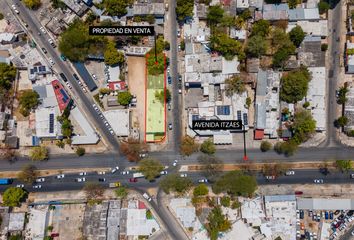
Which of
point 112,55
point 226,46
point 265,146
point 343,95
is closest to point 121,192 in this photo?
point 112,55

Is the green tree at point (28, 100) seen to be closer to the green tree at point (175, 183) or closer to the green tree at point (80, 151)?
the green tree at point (80, 151)

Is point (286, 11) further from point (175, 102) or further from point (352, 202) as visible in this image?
point (352, 202)

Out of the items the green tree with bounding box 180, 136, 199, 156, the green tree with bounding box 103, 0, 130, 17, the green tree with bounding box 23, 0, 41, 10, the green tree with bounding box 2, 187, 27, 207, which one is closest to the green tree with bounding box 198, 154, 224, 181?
the green tree with bounding box 180, 136, 199, 156

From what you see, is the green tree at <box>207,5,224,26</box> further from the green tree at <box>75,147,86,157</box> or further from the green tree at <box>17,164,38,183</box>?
the green tree at <box>17,164,38,183</box>

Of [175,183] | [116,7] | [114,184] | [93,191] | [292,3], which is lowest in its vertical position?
[93,191]

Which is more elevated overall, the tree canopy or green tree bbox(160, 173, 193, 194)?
the tree canopy

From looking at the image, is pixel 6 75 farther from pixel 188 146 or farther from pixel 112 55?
pixel 188 146
